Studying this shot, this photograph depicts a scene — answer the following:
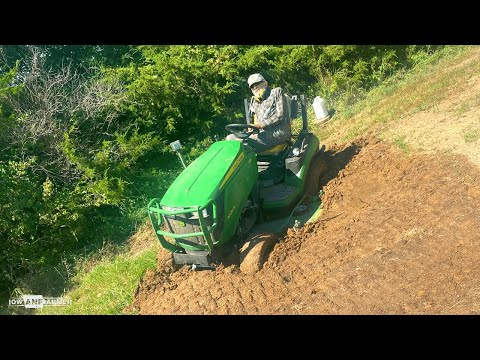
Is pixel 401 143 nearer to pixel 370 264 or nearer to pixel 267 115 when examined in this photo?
pixel 267 115

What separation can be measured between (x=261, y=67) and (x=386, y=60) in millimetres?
3062

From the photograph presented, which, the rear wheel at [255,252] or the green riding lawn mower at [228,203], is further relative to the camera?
the rear wheel at [255,252]

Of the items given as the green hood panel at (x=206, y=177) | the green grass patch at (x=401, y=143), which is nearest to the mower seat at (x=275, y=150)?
the green hood panel at (x=206, y=177)

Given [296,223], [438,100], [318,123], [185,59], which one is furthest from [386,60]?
[296,223]

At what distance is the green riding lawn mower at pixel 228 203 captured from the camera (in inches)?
210

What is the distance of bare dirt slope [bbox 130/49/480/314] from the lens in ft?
14.6

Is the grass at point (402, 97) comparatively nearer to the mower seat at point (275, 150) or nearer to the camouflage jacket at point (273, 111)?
the mower seat at point (275, 150)

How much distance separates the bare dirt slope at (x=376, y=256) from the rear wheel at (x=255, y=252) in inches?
3.3

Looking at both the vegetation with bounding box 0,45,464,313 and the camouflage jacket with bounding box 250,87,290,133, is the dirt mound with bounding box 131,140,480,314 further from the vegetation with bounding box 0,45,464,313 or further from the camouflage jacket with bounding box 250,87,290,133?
the camouflage jacket with bounding box 250,87,290,133

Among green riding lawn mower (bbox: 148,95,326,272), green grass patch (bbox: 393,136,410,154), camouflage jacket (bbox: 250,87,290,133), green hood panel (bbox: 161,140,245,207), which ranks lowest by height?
green grass patch (bbox: 393,136,410,154)

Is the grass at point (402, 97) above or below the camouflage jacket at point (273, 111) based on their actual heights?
below

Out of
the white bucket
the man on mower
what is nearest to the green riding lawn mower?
the man on mower

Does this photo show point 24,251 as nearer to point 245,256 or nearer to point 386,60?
point 245,256

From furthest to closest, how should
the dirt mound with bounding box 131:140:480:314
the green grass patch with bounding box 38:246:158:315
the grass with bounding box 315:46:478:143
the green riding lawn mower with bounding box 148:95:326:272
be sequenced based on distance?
the grass with bounding box 315:46:478:143 < the green grass patch with bounding box 38:246:158:315 < the green riding lawn mower with bounding box 148:95:326:272 < the dirt mound with bounding box 131:140:480:314
